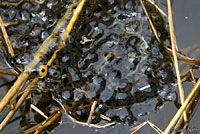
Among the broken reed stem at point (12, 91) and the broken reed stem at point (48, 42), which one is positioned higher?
the broken reed stem at point (48, 42)

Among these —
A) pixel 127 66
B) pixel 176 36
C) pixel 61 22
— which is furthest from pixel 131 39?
pixel 61 22

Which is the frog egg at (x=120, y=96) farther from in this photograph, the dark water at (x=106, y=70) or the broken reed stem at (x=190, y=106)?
the broken reed stem at (x=190, y=106)

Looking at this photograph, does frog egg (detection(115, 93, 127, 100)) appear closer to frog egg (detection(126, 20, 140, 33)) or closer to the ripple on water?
the ripple on water

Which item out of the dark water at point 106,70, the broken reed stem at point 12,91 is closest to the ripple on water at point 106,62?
the dark water at point 106,70

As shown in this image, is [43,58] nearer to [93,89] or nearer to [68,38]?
[68,38]

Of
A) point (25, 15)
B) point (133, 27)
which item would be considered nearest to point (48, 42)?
point (25, 15)

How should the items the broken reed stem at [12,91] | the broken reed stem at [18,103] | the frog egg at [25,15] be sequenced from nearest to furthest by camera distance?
the broken reed stem at [12,91] < the broken reed stem at [18,103] < the frog egg at [25,15]

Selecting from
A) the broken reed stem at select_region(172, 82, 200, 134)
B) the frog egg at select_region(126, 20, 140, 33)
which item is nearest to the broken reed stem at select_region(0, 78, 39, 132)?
the frog egg at select_region(126, 20, 140, 33)

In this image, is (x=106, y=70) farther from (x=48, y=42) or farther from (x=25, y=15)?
(x=25, y=15)
